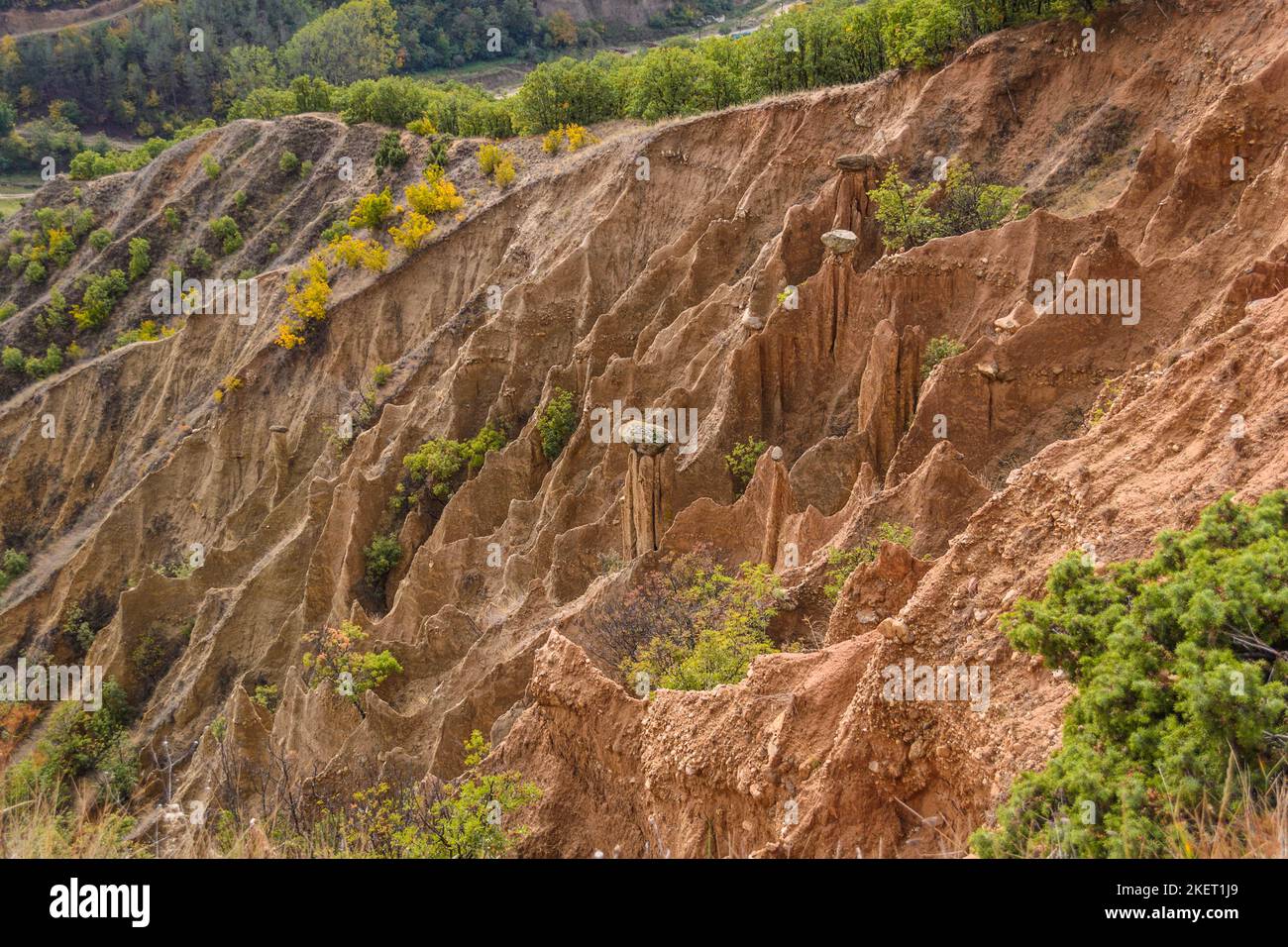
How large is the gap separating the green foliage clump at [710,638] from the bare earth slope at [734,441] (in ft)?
2.79

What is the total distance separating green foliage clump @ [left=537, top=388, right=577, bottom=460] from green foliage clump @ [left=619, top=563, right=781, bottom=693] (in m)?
11.6

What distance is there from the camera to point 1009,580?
10258mm

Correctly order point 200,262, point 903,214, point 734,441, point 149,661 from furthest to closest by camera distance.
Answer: point 200,262 → point 149,661 → point 903,214 → point 734,441

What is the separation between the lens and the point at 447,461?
32.9 m

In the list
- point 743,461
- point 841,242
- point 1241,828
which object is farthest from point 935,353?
point 1241,828

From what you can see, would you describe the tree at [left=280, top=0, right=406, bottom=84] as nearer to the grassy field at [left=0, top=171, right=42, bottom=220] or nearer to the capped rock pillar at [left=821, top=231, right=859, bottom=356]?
the grassy field at [left=0, top=171, right=42, bottom=220]

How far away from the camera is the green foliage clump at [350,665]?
24.1 metres

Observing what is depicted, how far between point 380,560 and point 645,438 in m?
12.8

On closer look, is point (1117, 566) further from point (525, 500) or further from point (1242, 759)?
point (525, 500)

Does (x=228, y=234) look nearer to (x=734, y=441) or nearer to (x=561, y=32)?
(x=734, y=441)

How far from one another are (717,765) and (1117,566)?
480 cm

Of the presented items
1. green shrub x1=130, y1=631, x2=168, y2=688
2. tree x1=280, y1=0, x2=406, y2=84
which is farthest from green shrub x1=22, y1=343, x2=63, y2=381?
tree x1=280, y1=0, x2=406, y2=84
